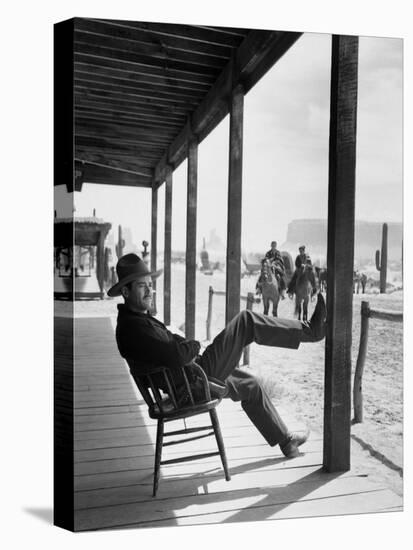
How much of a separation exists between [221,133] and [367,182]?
2.74 ft

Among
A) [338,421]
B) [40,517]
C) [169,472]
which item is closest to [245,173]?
[338,421]

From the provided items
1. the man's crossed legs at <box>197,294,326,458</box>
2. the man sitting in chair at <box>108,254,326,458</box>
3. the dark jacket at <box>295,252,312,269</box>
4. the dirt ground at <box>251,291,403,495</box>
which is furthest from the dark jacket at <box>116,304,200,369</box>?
the dark jacket at <box>295,252,312,269</box>

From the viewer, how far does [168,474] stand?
2896 millimetres

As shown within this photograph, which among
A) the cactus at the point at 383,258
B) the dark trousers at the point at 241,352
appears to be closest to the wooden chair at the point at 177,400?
the dark trousers at the point at 241,352

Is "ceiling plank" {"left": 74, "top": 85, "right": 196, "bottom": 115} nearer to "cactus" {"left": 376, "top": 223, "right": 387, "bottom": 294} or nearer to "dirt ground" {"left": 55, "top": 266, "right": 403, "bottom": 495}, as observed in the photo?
"dirt ground" {"left": 55, "top": 266, "right": 403, "bottom": 495}

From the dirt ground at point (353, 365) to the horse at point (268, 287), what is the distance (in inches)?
1.5

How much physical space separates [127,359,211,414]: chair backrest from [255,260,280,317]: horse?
1.71 ft

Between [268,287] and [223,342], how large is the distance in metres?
0.38

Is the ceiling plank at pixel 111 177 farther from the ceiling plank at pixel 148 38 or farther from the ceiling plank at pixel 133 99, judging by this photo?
the ceiling plank at pixel 148 38

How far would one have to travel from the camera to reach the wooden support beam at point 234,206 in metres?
3.05

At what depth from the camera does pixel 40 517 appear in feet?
10.0

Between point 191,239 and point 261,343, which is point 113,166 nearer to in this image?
point 191,239

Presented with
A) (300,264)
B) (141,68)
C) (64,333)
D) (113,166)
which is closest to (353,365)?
(300,264)

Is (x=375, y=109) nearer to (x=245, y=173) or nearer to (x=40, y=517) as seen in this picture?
(x=245, y=173)
